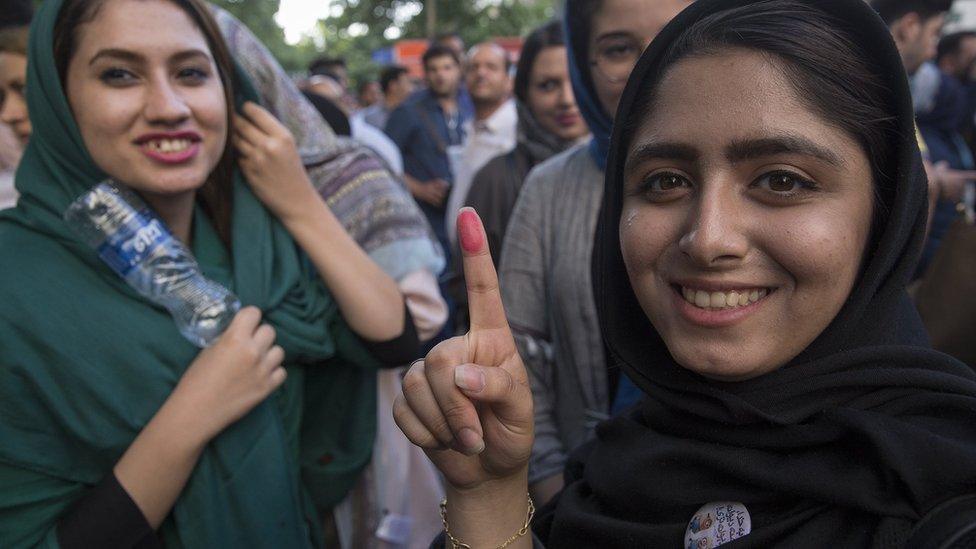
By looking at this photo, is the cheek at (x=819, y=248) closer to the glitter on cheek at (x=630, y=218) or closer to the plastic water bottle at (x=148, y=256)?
the glitter on cheek at (x=630, y=218)

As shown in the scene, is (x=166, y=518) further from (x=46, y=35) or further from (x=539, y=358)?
(x=46, y=35)

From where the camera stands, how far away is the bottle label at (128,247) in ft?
4.89

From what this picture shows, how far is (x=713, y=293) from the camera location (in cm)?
101

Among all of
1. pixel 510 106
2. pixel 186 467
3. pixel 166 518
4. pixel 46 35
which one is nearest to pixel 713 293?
pixel 186 467

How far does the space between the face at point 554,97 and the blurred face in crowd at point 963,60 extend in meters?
4.18

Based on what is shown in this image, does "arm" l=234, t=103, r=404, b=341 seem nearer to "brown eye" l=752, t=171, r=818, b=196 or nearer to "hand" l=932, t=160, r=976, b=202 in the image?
"brown eye" l=752, t=171, r=818, b=196

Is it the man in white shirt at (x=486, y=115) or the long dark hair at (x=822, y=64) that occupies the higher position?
the long dark hair at (x=822, y=64)

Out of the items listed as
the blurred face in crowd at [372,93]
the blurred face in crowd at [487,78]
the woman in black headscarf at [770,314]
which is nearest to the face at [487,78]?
the blurred face in crowd at [487,78]

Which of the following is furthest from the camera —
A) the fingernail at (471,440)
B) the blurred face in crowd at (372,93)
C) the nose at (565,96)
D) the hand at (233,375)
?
the blurred face in crowd at (372,93)

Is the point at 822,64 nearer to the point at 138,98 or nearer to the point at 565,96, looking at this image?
the point at 138,98

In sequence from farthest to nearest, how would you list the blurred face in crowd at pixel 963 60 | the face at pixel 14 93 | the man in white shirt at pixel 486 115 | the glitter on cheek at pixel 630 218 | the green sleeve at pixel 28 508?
the blurred face in crowd at pixel 963 60 → the man in white shirt at pixel 486 115 → the face at pixel 14 93 → the green sleeve at pixel 28 508 → the glitter on cheek at pixel 630 218

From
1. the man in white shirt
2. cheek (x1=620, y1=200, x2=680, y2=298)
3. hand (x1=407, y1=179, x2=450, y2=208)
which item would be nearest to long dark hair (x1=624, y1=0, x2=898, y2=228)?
cheek (x1=620, y1=200, x2=680, y2=298)

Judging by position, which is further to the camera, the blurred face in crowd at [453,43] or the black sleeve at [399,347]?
the blurred face in crowd at [453,43]

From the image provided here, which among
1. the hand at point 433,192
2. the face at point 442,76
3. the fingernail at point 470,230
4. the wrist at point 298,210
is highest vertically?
the fingernail at point 470,230
